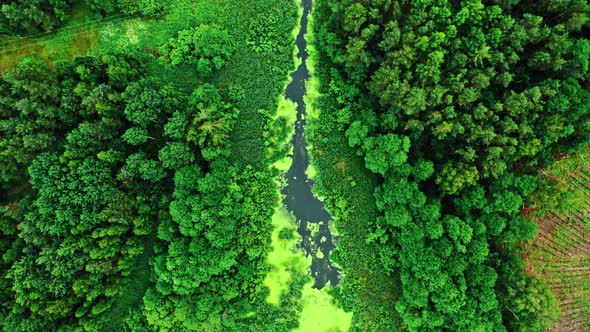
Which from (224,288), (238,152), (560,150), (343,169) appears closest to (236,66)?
(238,152)

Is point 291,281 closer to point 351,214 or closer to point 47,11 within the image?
point 351,214

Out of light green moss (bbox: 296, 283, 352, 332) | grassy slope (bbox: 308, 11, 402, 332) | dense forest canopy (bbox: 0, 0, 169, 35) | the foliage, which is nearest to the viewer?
dense forest canopy (bbox: 0, 0, 169, 35)

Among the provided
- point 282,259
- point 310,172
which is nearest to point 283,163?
point 310,172

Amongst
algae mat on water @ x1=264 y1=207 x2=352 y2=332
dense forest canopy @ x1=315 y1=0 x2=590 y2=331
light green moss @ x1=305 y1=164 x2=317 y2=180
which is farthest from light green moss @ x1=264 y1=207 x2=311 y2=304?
dense forest canopy @ x1=315 y1=0 x2=590 y2=331

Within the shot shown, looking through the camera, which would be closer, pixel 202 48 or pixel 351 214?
pixel 202 48

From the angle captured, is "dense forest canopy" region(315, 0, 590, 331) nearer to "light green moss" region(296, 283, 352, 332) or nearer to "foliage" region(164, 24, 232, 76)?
"light green moss" region(296, 283, 352, 332)
